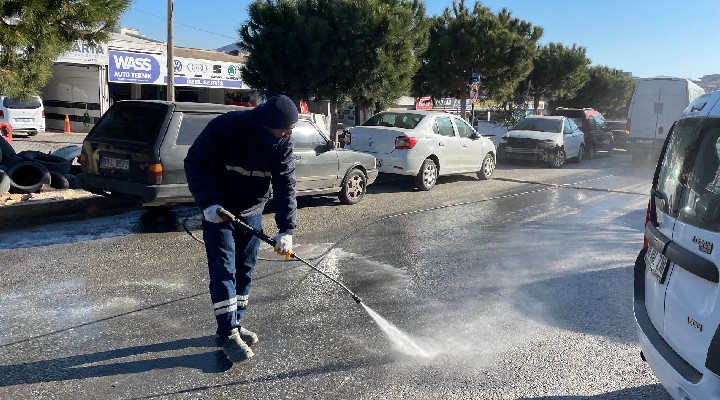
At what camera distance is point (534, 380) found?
419 cm

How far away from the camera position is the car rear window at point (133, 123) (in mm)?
8047

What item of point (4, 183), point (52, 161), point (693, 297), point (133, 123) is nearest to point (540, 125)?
point (52, 161)

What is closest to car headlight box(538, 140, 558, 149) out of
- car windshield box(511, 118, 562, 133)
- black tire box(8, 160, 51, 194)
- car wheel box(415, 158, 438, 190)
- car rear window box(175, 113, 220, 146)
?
car windshield box(511, 118, 562, 133)

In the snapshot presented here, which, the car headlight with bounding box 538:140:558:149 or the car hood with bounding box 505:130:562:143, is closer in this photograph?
the car headlight with bounding box 538:140:558:149

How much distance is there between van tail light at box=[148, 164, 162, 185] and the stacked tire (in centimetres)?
265

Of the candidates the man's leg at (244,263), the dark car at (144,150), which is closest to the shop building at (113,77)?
the dark car at (144,150)

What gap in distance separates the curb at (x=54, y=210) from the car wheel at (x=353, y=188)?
11.0 feet

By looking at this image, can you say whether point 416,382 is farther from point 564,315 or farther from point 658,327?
point 564,315

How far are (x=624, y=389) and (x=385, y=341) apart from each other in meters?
1.67

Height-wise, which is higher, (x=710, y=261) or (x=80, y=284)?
(x=710, y=261)

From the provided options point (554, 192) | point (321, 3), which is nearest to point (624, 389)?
point (554, 192)

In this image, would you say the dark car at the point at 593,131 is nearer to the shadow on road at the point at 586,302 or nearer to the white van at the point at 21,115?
the shadow on road at the point at 586,302

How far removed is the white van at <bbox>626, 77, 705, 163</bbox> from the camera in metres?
18.9

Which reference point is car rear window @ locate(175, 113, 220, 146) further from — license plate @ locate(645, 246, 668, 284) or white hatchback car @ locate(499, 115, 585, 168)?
white hatchback car @ locate(499, 115, 585, 168)
